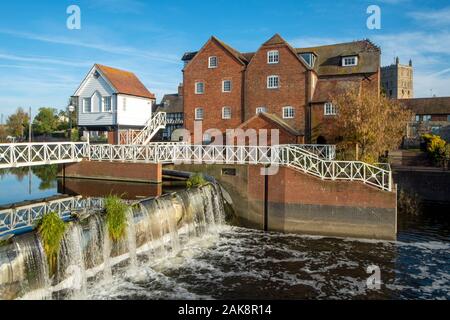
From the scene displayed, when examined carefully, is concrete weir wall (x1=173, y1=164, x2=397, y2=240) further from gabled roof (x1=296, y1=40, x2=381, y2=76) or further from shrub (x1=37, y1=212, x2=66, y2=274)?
gabled roof (x1=296, y1=40, x2=381, y2=76)

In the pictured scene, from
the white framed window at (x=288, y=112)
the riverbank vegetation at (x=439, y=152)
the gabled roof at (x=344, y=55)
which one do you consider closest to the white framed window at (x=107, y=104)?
the white framed window at (x=288, y=112)

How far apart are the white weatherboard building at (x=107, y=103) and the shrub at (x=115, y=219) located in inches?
811

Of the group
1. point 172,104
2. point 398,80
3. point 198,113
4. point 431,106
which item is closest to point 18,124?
point 172,104

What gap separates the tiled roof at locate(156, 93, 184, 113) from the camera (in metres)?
60.9

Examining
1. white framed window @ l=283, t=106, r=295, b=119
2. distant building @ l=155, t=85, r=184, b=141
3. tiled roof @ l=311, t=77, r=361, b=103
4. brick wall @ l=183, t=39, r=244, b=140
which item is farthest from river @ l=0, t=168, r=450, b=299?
distant building @ l=155, t=85, r=184, b=141

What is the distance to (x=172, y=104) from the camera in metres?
62.1

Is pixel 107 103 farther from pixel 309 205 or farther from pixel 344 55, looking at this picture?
pixel 344 55

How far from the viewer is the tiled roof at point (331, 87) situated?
32781 mm

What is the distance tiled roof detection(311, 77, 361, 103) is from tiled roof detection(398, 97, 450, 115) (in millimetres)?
26824

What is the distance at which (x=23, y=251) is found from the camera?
9.98 m

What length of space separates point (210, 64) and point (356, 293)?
29.1 metres

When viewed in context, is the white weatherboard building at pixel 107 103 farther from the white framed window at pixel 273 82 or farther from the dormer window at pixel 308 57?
the dormer window at pixel 308 57

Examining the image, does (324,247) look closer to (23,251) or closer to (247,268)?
(247,268)
